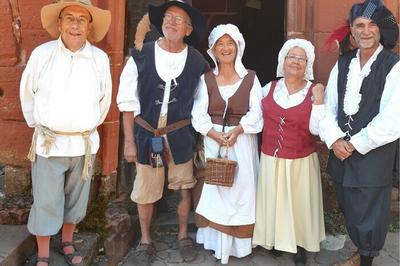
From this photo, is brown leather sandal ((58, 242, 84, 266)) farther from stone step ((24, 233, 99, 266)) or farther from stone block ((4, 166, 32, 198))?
stone block ((4, 166, 32, 198))

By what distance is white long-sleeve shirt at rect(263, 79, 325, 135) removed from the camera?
365 centimetres

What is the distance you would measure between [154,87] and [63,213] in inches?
45.9

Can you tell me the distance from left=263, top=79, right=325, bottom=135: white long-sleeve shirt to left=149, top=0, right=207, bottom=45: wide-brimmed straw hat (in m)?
0.74

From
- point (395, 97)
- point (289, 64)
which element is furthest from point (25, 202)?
point (395, 97)

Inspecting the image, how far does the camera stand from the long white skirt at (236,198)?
3871 millimetres

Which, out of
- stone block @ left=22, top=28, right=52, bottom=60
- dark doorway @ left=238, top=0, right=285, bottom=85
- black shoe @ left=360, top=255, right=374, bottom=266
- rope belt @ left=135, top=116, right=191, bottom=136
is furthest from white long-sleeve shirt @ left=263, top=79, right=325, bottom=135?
dark doorway @ left=238, top=0, right=285, bottom=85

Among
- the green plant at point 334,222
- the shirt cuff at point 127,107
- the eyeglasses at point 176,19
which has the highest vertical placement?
the eyeglasses at point 176,19

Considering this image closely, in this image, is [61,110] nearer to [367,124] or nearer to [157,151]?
[157,151]

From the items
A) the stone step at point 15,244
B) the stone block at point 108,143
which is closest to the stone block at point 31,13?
the stone block at point 108,143

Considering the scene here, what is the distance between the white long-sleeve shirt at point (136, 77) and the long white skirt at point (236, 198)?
20.2 inches

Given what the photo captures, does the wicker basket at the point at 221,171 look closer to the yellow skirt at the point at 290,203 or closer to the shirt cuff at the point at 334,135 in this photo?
the yellow skirt at the point at 290,203

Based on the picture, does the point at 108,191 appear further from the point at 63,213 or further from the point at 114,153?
the point at 63,213

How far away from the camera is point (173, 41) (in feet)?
12.7

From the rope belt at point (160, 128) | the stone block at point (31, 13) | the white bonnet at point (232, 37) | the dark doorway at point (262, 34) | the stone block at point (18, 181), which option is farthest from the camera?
the dark doorway at point (262, 34)
